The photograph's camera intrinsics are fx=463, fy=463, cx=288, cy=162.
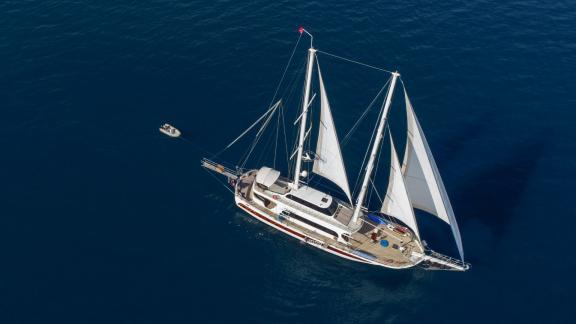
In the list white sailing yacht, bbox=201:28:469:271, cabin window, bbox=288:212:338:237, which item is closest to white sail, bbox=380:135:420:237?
white sailing yacht, bbox=201:28:469:271

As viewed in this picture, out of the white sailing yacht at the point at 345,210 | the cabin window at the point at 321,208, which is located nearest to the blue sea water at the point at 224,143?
the white sailing yacht at the point at 345,210

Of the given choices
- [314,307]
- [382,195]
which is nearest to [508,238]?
[382,195]

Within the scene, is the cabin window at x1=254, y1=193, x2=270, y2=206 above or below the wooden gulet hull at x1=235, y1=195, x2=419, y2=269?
above

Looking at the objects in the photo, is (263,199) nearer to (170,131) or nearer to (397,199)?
(397,199)

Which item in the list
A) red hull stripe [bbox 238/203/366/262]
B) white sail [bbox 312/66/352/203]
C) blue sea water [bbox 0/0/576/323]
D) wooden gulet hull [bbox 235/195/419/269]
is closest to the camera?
white sail [bbox 312/66/352/203]

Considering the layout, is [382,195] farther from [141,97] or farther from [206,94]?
[141,97]

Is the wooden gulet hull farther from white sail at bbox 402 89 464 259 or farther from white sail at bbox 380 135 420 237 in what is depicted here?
white sail at bbox 402 89 464 259

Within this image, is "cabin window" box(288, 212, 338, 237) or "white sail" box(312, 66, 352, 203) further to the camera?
"cabin window" box(288, 212, 338, 237)
